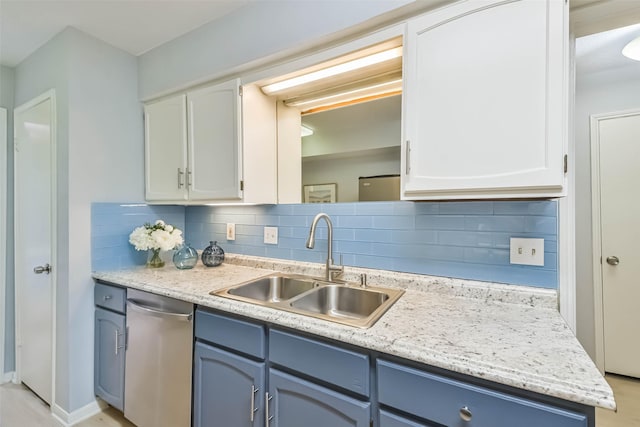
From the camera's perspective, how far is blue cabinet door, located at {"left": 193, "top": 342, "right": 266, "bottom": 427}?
46.4 inches

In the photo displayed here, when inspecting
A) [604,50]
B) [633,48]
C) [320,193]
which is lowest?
[320,193]

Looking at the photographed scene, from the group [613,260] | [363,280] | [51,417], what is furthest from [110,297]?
[613,260]

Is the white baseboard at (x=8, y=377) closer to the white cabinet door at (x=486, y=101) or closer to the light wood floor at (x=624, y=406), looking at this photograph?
the white cabinet door at (x=486, y=101)

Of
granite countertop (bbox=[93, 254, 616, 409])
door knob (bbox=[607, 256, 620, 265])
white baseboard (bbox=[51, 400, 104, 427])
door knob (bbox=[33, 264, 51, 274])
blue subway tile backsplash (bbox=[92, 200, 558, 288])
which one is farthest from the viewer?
door knob (bbox=[607, 256, 620, 265])

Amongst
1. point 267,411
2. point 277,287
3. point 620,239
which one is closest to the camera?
point 267,411

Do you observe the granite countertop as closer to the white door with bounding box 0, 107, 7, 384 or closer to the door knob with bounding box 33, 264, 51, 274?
the door knob with bounding box 33, 264, 51, 274

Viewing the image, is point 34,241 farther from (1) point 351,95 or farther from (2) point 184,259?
(1) point 351,95

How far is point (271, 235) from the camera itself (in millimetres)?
1942

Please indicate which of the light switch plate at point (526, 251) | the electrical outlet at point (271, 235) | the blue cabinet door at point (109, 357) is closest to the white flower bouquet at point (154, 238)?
the blue cabinet door at point (109, 357)

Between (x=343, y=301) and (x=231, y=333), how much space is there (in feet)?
1.85

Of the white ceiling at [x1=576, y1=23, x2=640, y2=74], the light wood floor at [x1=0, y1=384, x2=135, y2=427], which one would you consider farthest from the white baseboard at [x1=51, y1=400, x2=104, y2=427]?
the white ceiling at [x1=576, y1=23, x2=640, y2=74]

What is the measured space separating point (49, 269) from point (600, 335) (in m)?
4.00

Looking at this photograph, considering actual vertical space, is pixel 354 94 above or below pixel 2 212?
above

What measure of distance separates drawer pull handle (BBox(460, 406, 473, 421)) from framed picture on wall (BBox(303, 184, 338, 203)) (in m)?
1.19
